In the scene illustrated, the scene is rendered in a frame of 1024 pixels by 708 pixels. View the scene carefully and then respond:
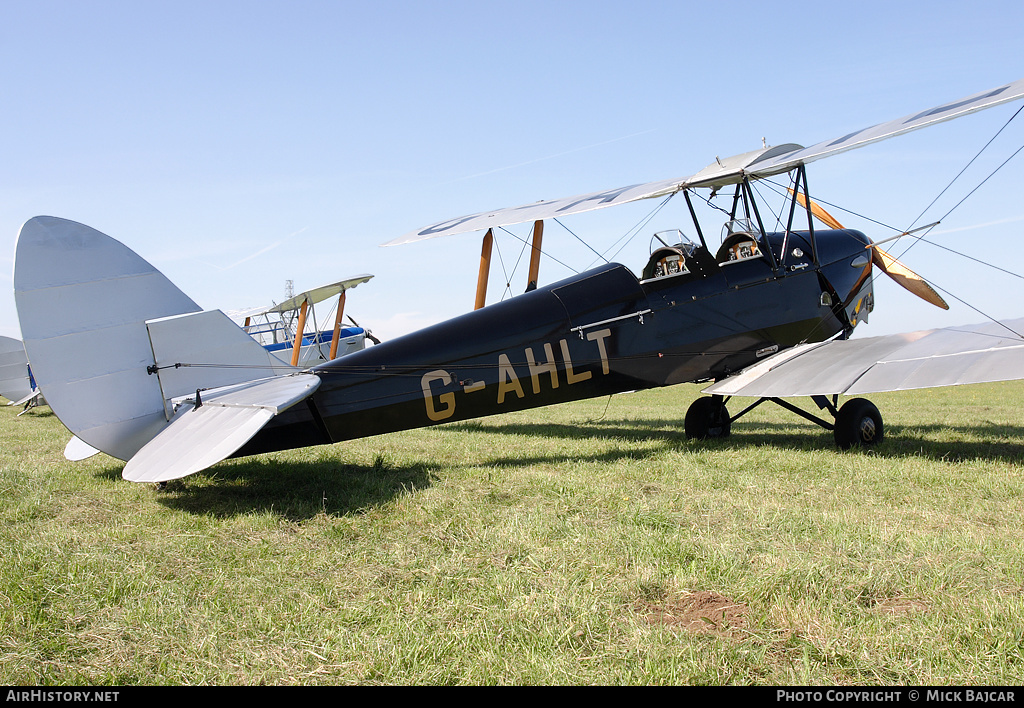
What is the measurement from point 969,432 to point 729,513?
547 centimetres

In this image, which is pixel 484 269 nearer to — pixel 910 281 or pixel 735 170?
pixel 735 170

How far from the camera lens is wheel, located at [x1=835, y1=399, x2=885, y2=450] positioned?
6.85 meters

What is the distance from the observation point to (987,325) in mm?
6977

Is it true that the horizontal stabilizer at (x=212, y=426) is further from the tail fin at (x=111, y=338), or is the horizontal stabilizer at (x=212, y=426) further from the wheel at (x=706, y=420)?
the wheel at (x=706, y=420)

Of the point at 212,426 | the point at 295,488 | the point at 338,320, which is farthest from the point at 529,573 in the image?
the point at 338,320

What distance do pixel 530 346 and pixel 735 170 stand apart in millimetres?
3215

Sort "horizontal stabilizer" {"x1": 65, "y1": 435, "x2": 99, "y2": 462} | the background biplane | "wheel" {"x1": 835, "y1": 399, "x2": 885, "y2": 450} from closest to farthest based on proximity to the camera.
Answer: "horizontal stabilizer" {"x1": 65, "y1": 435, "x2": 99, "y2": 462}
"wheel" {"x1": 835, "y1": 399, "x2": 885, "y2": 450}
the background biplane

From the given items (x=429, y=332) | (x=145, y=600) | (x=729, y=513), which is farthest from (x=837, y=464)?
(x=145, y=600)

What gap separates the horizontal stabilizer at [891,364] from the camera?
5.95 metres

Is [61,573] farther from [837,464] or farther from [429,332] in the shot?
[837,464]

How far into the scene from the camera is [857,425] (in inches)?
270

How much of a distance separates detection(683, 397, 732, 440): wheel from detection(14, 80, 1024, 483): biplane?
2 centimetres

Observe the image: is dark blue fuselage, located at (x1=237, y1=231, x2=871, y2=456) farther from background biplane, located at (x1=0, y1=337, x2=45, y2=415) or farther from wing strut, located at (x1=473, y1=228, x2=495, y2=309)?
background biplane, located at (x1=0, y1=337, x2=45, y2=415)

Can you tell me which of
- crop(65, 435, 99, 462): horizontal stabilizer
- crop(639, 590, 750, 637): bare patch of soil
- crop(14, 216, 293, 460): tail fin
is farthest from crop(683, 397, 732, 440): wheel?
crop(65, 435, 99, 462): horizontal stabilizer
